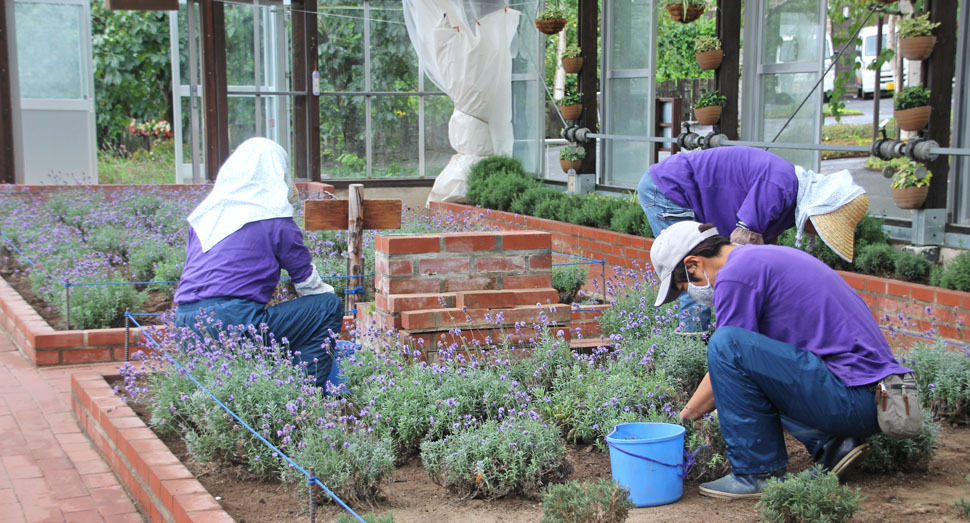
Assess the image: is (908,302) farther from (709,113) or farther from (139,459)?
(139,459)

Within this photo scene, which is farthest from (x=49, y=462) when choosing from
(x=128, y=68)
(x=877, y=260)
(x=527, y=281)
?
(x=128, y=68)

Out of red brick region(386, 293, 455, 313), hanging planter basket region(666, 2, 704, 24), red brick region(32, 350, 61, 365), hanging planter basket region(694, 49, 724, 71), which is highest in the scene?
hanging planter basket region(666, 2, 704, 24)

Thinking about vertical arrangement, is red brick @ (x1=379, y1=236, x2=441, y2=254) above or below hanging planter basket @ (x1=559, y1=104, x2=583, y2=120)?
below

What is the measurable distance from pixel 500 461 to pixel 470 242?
6.54 ft

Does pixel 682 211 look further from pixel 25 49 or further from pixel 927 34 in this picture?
pixel 25 49

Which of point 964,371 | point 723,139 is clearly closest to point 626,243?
point 723,139

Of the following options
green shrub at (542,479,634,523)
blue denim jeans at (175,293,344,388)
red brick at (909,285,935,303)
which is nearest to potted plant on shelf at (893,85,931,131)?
red brick at (909,285,935,303)

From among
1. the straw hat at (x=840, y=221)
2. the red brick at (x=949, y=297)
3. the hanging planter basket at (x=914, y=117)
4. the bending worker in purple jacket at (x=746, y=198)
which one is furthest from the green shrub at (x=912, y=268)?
the straw hat at (x=840, y=221)

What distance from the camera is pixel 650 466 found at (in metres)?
3.38

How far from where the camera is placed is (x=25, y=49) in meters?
13.4

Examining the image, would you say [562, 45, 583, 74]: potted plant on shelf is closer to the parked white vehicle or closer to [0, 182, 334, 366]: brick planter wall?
[0, 182, 334, 366]: brick planter wall

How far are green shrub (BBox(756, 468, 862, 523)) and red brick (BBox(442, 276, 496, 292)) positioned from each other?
2.61 meters

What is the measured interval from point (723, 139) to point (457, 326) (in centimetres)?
464

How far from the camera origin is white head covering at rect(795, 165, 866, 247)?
15.3 ft
